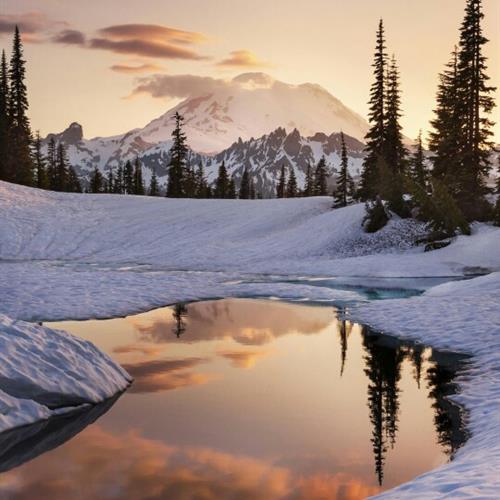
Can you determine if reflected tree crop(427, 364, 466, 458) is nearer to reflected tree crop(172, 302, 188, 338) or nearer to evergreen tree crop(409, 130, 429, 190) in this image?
reflected tree crop(172, 302, 188, 338)

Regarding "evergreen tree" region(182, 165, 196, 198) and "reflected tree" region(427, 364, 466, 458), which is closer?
"reflected tree" region(427, 364, 466, 458)

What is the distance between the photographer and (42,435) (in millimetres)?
8219

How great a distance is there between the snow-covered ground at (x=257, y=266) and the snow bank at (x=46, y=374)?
511 centimetres

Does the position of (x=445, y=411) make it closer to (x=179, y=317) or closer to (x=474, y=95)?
(x=179, y=317)

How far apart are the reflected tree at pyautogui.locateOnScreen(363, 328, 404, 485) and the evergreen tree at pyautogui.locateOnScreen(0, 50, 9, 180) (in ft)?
176

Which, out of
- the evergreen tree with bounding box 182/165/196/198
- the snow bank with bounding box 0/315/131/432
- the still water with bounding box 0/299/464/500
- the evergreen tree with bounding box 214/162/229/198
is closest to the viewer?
the still water with bounding box 0/299/464/500

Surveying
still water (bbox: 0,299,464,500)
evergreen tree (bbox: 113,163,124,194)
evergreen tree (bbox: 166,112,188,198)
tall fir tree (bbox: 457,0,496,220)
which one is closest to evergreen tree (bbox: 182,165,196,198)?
evergreen tree (bbox: 166,112,188,198)

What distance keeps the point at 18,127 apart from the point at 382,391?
61.0 meters

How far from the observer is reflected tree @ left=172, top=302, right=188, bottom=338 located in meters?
15.3

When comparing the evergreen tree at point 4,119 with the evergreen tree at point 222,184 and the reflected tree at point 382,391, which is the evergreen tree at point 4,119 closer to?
the evergreen tree at point 222,184

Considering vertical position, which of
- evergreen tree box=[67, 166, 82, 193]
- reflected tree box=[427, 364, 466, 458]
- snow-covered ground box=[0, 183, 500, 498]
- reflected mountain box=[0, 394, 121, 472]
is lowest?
reflected tree box=[427, 364, 466, 458]

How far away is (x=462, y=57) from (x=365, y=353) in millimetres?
30149

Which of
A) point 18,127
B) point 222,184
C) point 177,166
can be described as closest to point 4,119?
point 18,127

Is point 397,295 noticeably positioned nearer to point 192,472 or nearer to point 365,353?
point 365,353
